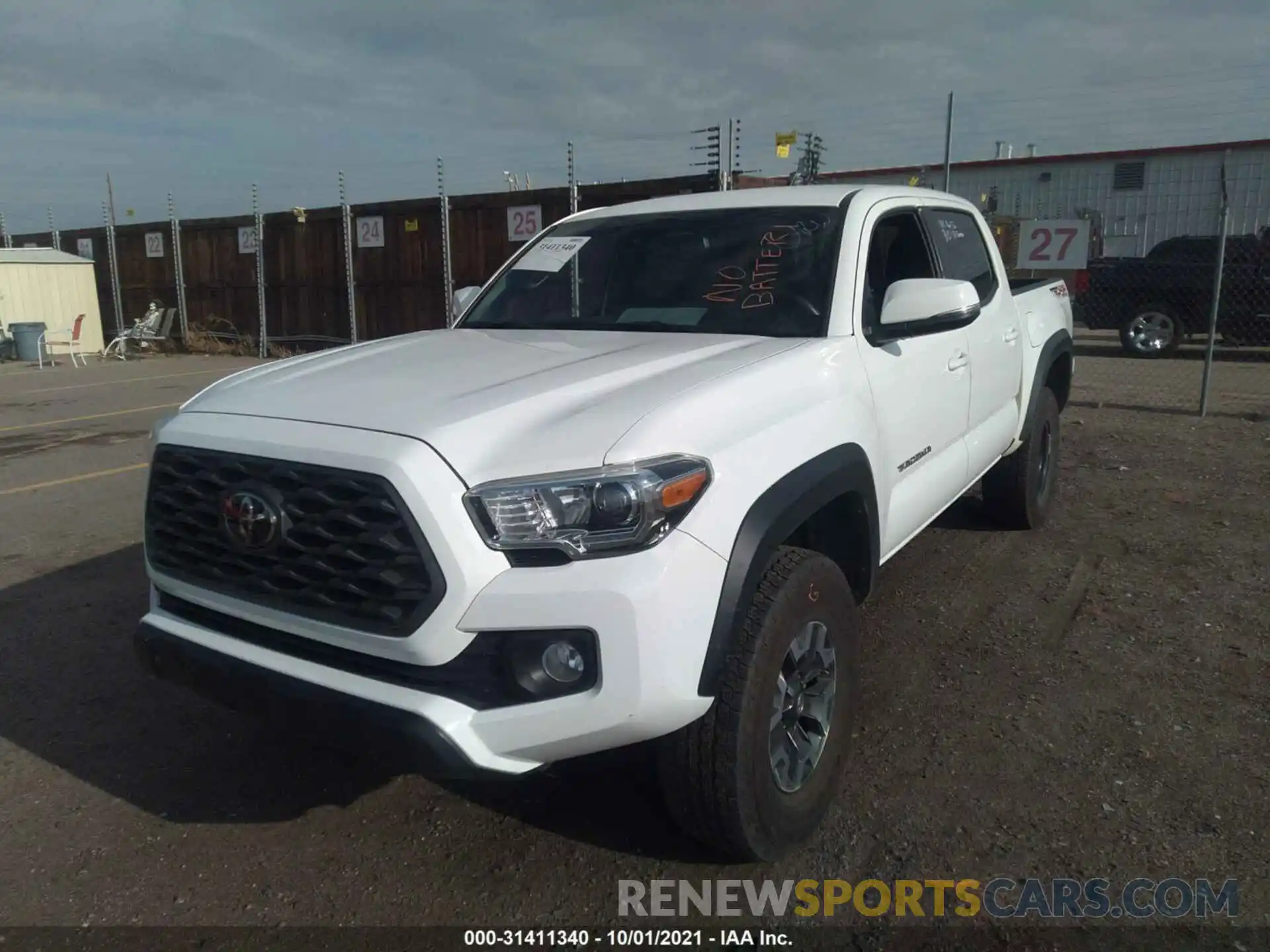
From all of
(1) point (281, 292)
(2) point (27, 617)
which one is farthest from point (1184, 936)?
(1) point (281, 292)

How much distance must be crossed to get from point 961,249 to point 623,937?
354 cm

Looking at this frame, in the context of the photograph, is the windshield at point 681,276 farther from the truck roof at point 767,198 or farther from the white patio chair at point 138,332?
the white patio chair at point 138,332

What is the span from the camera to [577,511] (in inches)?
88.5

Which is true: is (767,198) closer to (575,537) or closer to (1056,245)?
(575,537)

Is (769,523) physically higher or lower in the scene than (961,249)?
lower

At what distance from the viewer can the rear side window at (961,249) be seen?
175 inches

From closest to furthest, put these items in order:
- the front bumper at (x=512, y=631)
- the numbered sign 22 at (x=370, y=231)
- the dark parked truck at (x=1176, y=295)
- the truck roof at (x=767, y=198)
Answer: the front bumper at (x=512, y=631), the truck roof at (x=767, y=198), the dark parked truck at (x=1176, y=295), the numbered sign 22 at (x=370, y=231)

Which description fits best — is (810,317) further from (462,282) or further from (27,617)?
(462,282)

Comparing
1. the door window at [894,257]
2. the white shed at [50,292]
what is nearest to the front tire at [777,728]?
the door window at [894,257]

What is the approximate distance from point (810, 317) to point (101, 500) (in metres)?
5.53

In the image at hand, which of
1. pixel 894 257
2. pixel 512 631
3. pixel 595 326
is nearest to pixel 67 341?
pixel 595 326

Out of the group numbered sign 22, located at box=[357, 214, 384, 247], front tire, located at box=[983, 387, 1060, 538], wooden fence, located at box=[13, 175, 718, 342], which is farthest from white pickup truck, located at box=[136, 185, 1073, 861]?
numbered sign 22, located at box=[357, 214, 384, 247]

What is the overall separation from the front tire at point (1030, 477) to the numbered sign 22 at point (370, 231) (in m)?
12.1

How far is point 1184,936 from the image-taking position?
245cm
